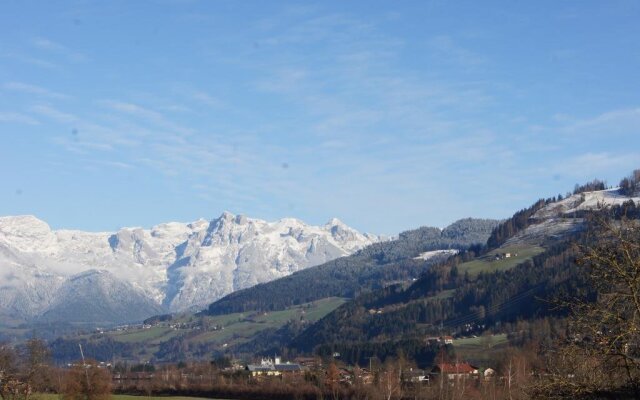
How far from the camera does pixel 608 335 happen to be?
16312mm

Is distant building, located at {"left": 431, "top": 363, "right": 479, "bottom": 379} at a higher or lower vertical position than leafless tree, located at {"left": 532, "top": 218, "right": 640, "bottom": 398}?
lower

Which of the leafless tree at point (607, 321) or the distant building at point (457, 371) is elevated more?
the leafless tree at point (607, 321)

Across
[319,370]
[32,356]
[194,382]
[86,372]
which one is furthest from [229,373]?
[32,356]

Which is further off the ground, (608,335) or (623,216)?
(623,216)

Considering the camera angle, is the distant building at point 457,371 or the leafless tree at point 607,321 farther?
the distant building at point 457,371

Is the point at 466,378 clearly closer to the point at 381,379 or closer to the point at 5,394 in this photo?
the point at 381,379

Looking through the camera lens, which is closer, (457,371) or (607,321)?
(607,321)

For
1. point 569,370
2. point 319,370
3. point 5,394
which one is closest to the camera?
point 569,370

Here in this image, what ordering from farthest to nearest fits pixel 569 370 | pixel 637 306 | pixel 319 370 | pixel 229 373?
pixel 229 373
pixel 319 370
pixel 569 370
pixel 637 306

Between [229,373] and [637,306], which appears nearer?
[637,306]

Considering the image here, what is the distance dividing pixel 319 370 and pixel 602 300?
141m

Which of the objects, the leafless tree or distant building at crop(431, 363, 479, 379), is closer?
the leafless tree

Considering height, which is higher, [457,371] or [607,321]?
[607,321]

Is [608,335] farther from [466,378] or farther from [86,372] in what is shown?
[466,378]
